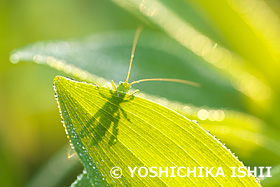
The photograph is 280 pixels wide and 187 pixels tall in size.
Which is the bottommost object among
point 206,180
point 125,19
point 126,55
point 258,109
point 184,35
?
point 206,180

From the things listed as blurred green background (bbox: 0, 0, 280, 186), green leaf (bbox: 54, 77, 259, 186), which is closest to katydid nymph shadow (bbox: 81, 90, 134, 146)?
green leaf (bbox: 54, 77, 259, 186)

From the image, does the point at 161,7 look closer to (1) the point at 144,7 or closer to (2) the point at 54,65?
(1) the point at 144,7

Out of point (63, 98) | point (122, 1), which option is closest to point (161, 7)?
point (122, 1)

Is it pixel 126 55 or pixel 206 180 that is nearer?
pixel 206 180

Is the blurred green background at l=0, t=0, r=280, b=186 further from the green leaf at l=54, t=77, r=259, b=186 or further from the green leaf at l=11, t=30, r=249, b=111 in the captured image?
the green leaf at l=54, t=77, r=259, b=186

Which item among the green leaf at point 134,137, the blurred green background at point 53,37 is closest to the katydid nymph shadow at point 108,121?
the green leaf at point 134,137

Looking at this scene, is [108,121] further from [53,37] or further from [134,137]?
[53,37]

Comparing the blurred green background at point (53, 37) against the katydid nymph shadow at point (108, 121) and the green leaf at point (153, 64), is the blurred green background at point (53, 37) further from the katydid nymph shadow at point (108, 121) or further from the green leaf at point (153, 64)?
the katydid nymph shadow at point (108, 121)
